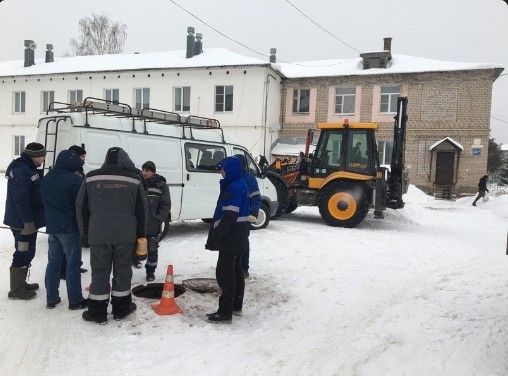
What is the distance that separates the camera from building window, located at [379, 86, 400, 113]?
2375 cm

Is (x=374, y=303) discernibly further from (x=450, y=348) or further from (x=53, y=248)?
(x=53, y=248)

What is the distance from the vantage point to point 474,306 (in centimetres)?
510

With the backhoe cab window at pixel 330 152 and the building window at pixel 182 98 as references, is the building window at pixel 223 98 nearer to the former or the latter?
the building window at pixel 182 98

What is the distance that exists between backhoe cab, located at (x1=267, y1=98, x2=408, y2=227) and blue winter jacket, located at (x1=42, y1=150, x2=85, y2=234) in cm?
736

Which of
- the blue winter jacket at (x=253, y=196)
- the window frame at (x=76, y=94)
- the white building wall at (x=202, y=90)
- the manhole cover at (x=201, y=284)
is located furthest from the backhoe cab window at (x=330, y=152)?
the window frame at (x=76, y=94)

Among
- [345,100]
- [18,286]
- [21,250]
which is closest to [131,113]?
[21,250]

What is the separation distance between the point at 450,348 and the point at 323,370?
1319 millimetres

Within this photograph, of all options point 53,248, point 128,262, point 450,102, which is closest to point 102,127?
point 53,248

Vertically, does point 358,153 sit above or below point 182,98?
below

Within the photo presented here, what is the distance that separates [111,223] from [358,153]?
8276mm

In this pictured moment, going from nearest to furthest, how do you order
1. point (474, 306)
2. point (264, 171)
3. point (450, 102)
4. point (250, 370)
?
point (250, 370), point (474, 306), point (264, 171), point (450, 102)

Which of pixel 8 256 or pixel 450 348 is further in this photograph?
pixel 8 256

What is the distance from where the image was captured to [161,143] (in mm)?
8047

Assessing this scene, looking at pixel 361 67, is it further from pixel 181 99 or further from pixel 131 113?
pixel 131 113
